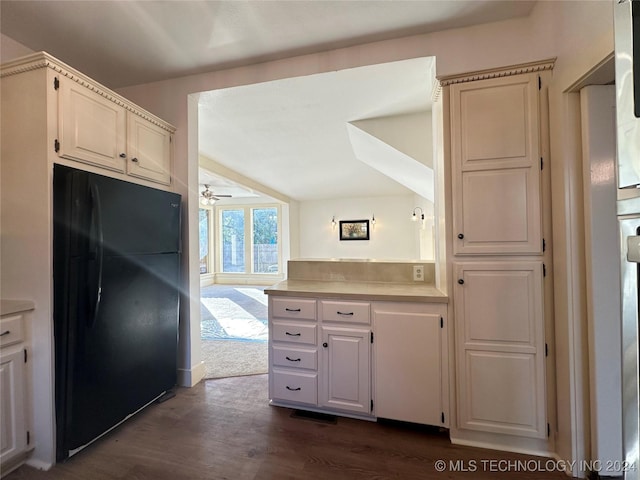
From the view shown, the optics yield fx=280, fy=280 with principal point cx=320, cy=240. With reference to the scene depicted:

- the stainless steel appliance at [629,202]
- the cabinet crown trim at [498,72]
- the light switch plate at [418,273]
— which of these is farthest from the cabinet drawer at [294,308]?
the cabinet crown trim at [498,72]

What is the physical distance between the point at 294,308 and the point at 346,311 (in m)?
0.37

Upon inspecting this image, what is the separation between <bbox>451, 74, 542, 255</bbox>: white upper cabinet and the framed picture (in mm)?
5499

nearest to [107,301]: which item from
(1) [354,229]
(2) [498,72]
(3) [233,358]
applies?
(3) [233,358]

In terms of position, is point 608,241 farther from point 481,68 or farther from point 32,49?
point 32,49

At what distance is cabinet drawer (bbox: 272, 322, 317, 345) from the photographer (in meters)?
1.92

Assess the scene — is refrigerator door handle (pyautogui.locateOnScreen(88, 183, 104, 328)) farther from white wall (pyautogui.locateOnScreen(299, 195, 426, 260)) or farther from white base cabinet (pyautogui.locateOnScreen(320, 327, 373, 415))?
white wall (pyautogui.locateOnScreen(299, 195, 426, 260))

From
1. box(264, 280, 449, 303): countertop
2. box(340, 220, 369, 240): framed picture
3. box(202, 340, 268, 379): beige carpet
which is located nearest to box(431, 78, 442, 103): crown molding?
box(264, 280, 449, 303): countertop

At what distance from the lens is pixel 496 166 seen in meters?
1.63

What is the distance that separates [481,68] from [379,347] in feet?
6.12

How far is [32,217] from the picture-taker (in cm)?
150

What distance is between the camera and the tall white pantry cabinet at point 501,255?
158 cm

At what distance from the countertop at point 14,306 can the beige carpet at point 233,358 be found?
1431mm

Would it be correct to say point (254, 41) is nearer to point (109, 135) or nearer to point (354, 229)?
point (109, 135)

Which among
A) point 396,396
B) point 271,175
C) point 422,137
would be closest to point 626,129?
point 396,396
